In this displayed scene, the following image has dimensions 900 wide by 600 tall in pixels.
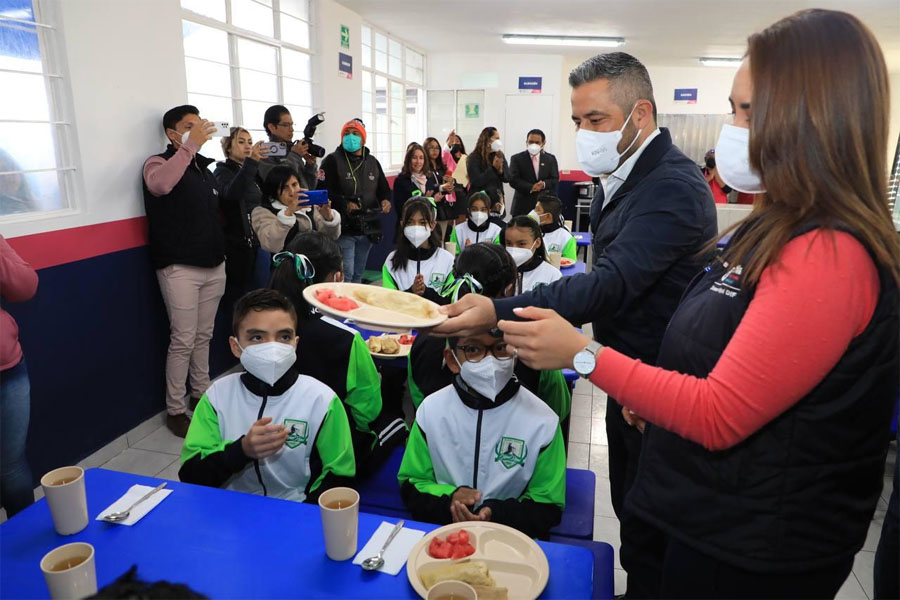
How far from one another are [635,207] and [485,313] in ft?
1.83

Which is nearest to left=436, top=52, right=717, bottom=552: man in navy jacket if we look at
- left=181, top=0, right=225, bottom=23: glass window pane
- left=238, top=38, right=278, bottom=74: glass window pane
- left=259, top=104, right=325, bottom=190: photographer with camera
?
left=259, top=104, right=325, bottom=190: photographer with camera

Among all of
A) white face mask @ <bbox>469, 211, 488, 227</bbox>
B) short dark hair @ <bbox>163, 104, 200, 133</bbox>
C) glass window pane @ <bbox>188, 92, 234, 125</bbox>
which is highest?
glass window pane @ <bbox>188, 92, 234, 125</bbox>

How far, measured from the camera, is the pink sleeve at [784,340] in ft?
2.90

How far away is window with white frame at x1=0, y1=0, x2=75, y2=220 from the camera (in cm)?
278

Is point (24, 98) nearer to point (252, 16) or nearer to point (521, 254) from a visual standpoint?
point (252, 16)

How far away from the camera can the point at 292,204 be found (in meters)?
4.14

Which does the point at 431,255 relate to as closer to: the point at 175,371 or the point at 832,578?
the point at 175,371

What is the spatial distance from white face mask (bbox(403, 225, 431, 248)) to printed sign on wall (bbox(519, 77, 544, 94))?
8.14m

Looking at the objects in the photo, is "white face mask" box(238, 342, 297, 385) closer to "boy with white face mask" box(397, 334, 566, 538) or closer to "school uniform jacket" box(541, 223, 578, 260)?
"boy with white face mask" box(397, 334, 566, 538)

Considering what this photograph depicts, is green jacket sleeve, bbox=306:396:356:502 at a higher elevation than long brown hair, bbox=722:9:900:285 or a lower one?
lower

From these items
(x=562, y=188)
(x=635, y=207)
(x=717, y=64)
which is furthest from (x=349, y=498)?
(x=717, y=64)

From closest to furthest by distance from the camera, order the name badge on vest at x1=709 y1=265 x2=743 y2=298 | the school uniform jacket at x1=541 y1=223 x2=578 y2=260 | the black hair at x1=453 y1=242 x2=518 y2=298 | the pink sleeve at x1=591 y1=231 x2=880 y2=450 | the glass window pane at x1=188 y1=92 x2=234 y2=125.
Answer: the pink sleeve at x1=591 y1=231 x2=880 y2=450 < the name badge on vest at x1=709 y1=265 x2=743 y2=298 < the black hair at x1=453 y1=242 x2=518 y2=298 < the glass window pane at x1=188 y1=92 x2=234 y2=125 < the school uniform jacket at x1=541 y1=223 x2=578 y2=260

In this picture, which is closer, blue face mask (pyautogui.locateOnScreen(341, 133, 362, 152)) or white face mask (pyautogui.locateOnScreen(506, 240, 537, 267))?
white face mask (pyautogui.locateOnScreen(506, 240, 537, 267))

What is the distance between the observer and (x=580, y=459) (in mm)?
3389
